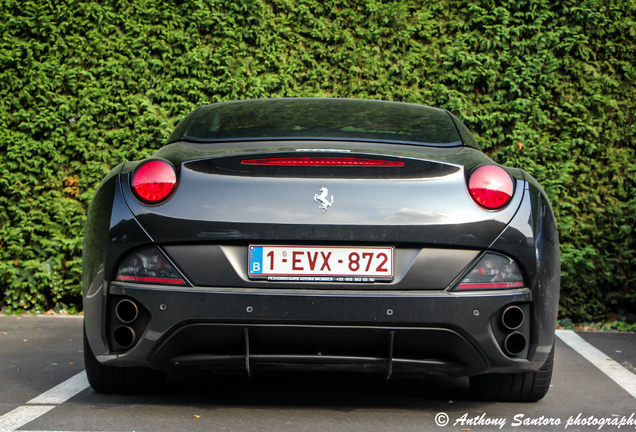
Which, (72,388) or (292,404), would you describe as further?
(72,388)

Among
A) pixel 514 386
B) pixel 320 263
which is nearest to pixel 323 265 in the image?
pixel 320 263

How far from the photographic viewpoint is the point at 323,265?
2.60 meters

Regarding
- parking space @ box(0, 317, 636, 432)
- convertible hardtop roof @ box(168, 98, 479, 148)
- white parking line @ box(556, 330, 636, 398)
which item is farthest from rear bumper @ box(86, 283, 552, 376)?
white parking line @ box(556, 330, 636, 398)

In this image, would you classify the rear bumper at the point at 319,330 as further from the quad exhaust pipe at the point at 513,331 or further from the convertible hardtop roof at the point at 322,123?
the convertible hardtop roof at the point at 322,123

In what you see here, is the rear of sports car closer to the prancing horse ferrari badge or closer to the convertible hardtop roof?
the prancing horse ferrari badge

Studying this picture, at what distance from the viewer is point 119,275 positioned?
269 centimetres

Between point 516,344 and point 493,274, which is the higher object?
point 493,274

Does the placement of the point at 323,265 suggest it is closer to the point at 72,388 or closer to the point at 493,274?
the point at 493,274

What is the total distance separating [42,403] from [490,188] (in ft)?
7.29

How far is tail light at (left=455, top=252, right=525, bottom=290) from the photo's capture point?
2607 mm

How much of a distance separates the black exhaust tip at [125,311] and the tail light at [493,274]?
4.15ft

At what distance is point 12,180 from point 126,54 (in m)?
1.53

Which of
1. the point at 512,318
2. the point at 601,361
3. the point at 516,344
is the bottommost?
the point at 601,361

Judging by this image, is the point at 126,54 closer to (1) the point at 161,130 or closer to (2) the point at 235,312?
(1) the point at 161,130
